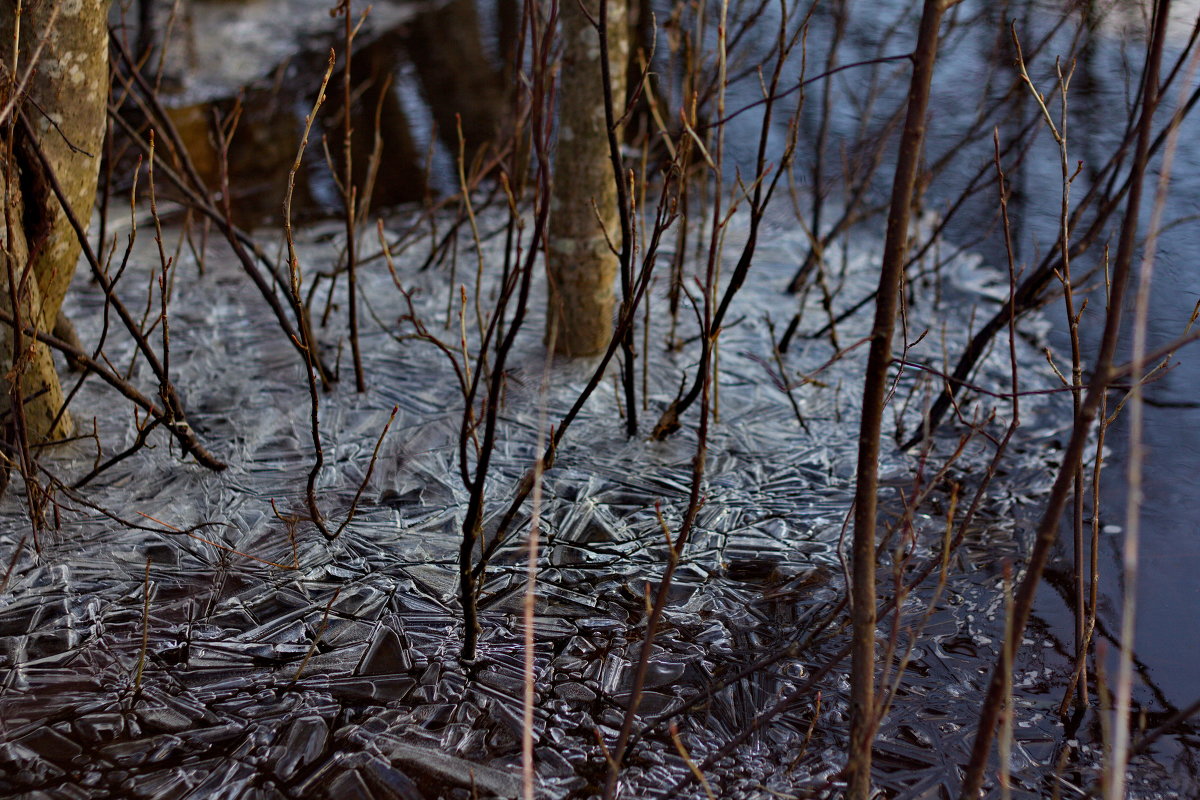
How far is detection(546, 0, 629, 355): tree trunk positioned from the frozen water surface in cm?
18

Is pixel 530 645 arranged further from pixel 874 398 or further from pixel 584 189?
pixel 584 189

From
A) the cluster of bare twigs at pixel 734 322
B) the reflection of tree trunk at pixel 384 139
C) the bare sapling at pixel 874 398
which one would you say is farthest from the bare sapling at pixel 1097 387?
the reflection of tree trunk at pixel 384 139

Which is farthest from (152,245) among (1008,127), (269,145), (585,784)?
(1008,127)

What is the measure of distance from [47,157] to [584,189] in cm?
135

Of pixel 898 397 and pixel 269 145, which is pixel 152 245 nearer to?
pixel 269 145

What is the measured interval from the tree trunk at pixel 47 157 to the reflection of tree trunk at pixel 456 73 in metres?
3.12

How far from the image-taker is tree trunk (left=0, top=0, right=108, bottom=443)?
6.56ft

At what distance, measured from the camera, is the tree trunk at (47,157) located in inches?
78.7

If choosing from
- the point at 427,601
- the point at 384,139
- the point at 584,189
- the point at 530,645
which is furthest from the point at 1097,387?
the point at 384,139

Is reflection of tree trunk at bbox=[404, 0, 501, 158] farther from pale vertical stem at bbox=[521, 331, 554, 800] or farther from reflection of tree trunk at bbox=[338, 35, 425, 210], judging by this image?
pale vertical stem at bbox=[521, 331, 554, 800]

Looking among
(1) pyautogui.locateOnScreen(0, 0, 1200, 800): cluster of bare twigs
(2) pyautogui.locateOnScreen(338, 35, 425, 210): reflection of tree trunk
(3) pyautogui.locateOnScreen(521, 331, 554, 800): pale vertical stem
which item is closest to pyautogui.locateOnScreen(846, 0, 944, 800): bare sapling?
(1) pyautogui.locateOnScreen(0, 0, 1200, 800): cluster of bare twigs

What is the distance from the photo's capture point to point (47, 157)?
2.05 metres

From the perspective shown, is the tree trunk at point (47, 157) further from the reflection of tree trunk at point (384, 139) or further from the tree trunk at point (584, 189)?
the reflection of tree trunk at point (384, 139)

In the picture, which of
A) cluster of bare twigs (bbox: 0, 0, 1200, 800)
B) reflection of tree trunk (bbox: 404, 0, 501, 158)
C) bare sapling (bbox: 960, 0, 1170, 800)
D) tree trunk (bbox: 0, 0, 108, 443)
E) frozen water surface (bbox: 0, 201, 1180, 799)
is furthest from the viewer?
reflection of tree trunk (bbox: 404, 0, 501, 158)
